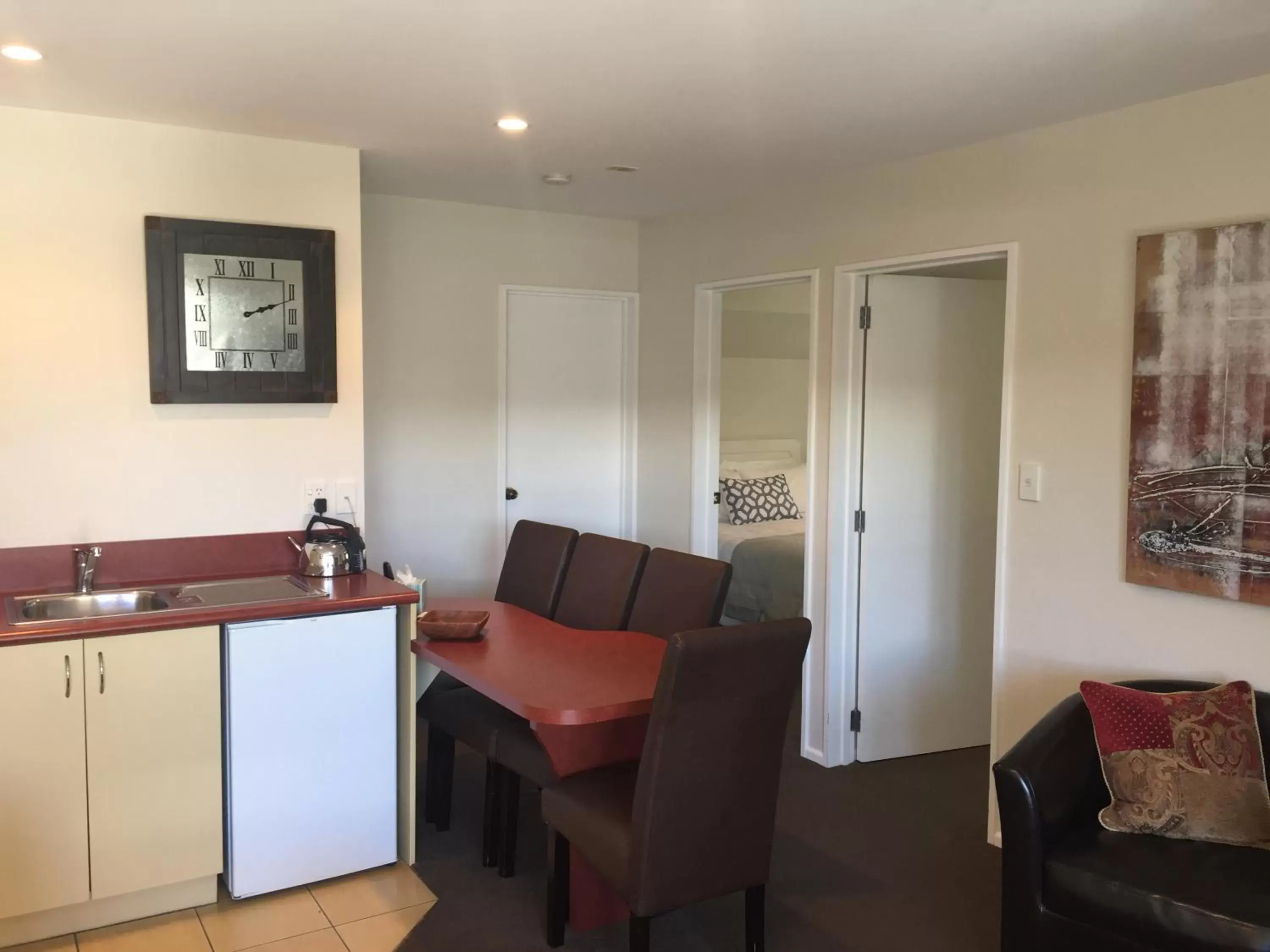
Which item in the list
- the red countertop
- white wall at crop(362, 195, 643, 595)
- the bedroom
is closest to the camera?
the red countertop

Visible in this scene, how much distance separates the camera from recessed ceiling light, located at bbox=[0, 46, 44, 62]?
2.47 m

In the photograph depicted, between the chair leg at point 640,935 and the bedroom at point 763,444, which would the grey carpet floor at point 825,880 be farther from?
the bedroom at point 763,444

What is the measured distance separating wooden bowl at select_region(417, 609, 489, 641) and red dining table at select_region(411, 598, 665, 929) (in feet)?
0.08

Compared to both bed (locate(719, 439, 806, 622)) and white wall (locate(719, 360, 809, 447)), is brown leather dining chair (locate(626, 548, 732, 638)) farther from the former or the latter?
white wall (locate(719, 360, 809, 447))

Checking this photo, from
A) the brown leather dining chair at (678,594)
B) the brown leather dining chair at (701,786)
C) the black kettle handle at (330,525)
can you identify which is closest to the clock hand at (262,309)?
the black kettle handle at (330,525)

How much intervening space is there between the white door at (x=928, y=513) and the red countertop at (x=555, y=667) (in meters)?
1.29

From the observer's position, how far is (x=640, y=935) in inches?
93.9

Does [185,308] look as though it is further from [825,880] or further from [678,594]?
[825,880]

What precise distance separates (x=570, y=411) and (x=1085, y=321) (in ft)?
8.18

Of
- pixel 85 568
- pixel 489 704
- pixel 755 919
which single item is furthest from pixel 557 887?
pixel 85 568

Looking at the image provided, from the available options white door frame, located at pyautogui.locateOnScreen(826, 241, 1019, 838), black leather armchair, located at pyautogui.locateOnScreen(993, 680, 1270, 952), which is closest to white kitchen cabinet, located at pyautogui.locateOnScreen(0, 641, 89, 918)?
black leather armchair, located at pyautogui.locateOnScreen(993, 680, 1270, 952)

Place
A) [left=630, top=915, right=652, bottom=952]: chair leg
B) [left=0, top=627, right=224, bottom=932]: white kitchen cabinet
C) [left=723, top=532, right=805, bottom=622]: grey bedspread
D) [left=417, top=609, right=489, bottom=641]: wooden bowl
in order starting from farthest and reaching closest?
[left=723, top=532, right=805, bottom=622]: grey bedspread < [left=417, top=609, right=489, bottom=641]: wooden bowl < [left=0, top=627, right=224, bottom=932]: white kitchen cabinet < [left=630, top=915, right=652, bottom=952]: chair leg

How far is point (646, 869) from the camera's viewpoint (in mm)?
2320

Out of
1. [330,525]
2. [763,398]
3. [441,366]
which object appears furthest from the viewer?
[763,398]
